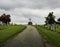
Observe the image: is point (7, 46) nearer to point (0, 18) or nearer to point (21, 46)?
point (21, 46)

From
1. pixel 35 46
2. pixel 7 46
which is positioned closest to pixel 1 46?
pixel 7 46

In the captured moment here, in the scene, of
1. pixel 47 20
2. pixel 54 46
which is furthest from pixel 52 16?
pixel 54 46

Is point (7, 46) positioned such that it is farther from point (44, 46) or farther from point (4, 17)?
point (4, 17)

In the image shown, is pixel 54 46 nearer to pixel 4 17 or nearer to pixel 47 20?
pixel 47 20

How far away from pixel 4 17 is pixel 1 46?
A: 110 metres

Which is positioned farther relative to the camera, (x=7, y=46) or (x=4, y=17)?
(x=4, y=17)

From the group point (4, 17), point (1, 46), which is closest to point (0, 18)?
point (4, 17)

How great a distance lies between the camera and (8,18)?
416 ft

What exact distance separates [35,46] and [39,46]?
388 millimetres

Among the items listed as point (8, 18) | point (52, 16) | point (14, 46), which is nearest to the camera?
point (14, 46)

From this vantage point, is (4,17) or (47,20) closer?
(47,20)

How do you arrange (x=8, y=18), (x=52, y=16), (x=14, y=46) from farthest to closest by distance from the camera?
(x=8, y=18) → (x=52, y=16) → (x=14, y=46)

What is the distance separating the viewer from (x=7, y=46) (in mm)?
18734

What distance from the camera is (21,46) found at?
18.7 metres
